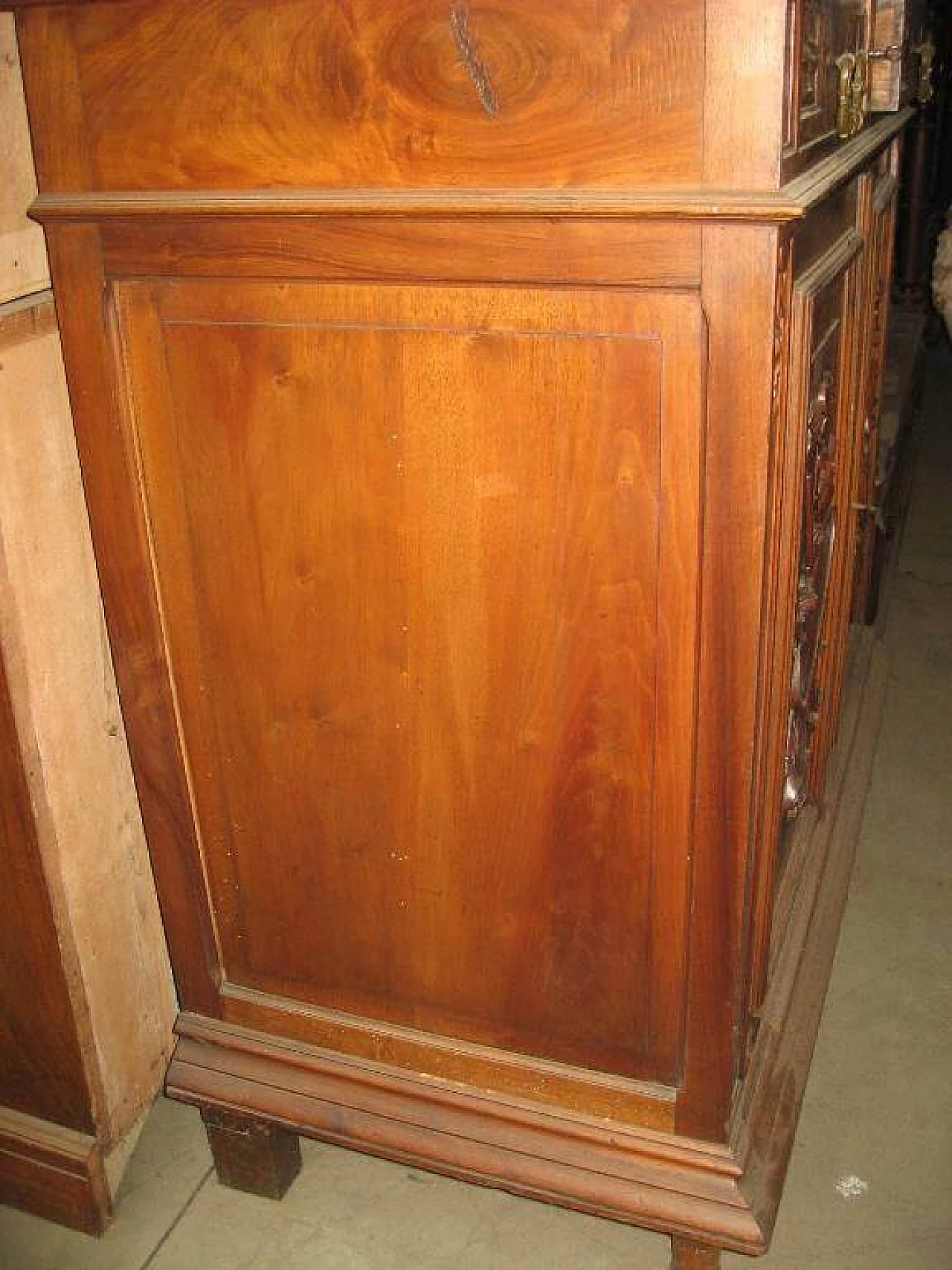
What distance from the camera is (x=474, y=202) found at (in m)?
1.04

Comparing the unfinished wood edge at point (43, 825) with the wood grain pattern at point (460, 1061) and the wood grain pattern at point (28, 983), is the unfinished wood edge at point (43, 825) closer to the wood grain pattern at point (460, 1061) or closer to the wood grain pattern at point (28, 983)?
the wood grain pattern at point (28, 983)

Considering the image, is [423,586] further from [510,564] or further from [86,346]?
[86,346]

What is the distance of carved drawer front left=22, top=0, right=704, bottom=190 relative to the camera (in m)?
0.98

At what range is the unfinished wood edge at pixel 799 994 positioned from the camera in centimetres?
141

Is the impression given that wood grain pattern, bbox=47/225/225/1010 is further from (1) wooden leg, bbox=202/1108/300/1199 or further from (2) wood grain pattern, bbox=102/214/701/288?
(1) wooden leg, bbox=202/1108/300/1199

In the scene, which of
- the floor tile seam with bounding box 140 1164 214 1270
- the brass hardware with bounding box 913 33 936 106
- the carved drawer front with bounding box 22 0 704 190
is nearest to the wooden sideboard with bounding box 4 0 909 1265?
the carved drawer front with bounding box 22 0 704 190

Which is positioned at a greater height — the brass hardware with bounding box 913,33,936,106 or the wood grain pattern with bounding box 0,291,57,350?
the brass hardware with bounding box 913,33,936,106

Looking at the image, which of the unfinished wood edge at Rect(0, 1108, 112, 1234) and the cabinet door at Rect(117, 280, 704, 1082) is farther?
the unfinished wood edge at Rect(0, 1108, 112, 1234)

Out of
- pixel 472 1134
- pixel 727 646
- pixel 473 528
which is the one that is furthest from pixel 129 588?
pixel 472 1134

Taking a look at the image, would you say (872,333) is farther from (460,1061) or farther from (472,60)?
(460,1061)

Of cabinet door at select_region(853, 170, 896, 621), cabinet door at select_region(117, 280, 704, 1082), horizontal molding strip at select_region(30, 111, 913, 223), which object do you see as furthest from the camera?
cabinet door at select_region(853, 170, 896, 621)

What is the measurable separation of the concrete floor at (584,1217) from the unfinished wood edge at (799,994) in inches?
4.3

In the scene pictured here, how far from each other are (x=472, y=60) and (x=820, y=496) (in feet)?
2.25

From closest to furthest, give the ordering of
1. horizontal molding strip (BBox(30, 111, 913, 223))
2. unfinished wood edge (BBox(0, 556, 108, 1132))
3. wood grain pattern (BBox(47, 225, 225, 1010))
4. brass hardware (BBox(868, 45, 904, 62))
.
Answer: horizontal molding strip (BBox(30, 111, 913, 223)) → wood grain pattern (BBox(47, 225, 225, 1010)) → unfinished wood edge (BBox(0, 556, 108, 1132)) → brass hardware (BBox(868, 45, 904, 62))
